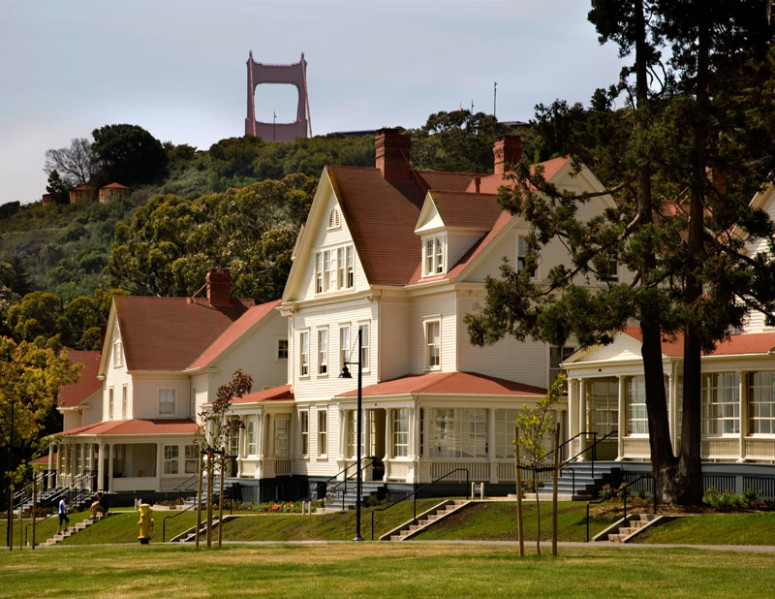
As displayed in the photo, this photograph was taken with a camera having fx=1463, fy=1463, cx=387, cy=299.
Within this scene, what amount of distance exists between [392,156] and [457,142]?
43.3 m

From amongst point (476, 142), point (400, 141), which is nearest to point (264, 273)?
point (476, 142)

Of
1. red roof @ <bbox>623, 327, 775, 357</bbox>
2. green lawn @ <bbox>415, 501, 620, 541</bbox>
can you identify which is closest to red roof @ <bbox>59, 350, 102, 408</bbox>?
green lawn @ <bbox>415, 501, 620, 541</bbox>

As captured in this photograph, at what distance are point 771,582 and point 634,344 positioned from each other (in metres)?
20.9

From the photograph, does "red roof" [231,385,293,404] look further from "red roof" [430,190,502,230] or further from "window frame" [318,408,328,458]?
"red roof" [430,190,502,230]

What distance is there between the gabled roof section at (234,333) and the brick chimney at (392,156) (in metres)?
11.2

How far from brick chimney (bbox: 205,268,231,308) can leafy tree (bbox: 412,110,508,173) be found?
25314mm

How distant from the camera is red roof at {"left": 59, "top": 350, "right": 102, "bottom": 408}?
82875 mm

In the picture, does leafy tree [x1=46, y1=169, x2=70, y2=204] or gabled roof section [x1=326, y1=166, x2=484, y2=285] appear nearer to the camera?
gabled roof section [x1=326, y1=166, x2=484, y2=285]

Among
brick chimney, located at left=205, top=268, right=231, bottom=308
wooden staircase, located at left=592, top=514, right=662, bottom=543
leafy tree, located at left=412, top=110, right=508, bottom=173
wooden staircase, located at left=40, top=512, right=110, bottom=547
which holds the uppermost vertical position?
leafy tree, located at left=412, top=110, right=508, bottom=173

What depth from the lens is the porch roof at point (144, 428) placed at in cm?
6919

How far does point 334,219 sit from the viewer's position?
58.5 m

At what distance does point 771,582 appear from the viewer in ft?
75.7

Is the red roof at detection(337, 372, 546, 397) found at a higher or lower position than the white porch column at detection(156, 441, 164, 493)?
higher

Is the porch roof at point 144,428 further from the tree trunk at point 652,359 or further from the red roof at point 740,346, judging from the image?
the tree trunk at point 652,359
